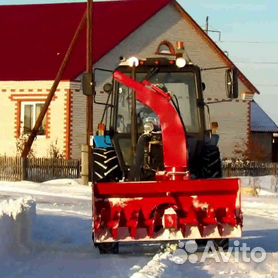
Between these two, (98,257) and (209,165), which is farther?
(209,165)

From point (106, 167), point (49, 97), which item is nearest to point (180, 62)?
point (106, 167)

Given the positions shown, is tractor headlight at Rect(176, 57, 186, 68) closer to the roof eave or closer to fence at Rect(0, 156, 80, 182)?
fence at Rect(0, 156, 80, 182)

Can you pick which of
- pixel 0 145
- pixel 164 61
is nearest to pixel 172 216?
pixel 164 61

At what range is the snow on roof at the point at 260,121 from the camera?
38.7 meters

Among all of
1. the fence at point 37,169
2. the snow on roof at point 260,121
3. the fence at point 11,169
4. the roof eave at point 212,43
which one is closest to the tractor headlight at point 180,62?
the fence at point 37,169

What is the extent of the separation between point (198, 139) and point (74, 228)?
10.2ft

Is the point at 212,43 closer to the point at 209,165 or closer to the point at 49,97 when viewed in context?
the point at 49,97

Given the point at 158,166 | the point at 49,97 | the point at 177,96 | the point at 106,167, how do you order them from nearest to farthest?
the point at 158,166 → the point at 106,167 → the point at 177,96 → the point at 49,97

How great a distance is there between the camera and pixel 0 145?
31.7 meters

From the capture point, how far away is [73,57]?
30750mm

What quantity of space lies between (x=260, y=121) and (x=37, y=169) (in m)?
16.1

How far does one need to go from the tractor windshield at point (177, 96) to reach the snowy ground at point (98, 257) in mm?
1863

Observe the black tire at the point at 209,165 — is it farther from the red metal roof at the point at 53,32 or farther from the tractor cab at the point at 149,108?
the red metal roof at the point at 53,32

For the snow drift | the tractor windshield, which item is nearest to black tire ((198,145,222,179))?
the tractor windshield
